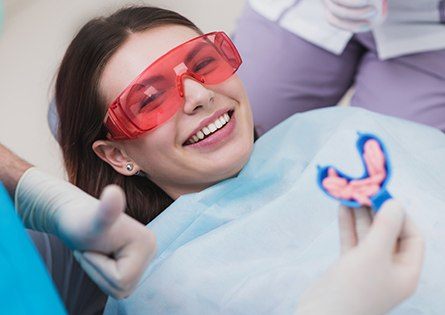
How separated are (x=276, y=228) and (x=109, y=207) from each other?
42 cm

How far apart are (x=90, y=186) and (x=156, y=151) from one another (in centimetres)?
19

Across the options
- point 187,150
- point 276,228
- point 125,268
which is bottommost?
point 276,228

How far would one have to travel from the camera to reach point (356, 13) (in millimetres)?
1406

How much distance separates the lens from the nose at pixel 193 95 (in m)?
1.14

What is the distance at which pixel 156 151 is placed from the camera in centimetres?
117

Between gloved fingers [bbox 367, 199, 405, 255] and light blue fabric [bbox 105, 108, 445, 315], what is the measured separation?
0.31 metres

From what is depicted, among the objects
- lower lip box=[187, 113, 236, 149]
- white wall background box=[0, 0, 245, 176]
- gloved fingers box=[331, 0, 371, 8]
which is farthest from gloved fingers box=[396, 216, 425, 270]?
white wall background box=[0, 0, 245, 176]

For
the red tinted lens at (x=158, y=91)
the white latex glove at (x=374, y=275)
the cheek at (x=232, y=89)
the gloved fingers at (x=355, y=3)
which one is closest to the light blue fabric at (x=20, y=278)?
the white latex glove at (x=374, y=275)

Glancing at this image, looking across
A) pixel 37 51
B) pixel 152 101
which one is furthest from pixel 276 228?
pixel 37 51

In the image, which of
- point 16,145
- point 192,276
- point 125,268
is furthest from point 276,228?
point 16,145

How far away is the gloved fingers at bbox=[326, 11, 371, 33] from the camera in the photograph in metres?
1.44

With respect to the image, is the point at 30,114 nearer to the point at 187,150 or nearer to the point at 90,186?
the point at 90,186

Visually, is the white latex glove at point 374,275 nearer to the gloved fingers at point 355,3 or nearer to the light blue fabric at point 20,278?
the light blue fabric at point 20,278

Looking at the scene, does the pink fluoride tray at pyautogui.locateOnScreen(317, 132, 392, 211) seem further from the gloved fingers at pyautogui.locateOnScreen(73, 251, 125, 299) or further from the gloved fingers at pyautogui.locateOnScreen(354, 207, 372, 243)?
the gloved fingers at pyautogui.locateOnScreen(73, 251, 125, 299)
